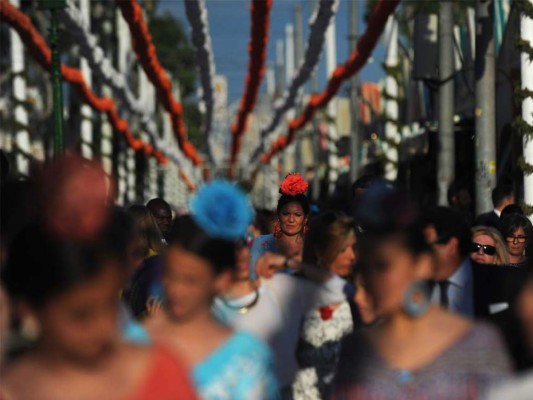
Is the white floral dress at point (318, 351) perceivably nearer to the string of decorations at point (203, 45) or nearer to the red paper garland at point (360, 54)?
the red paper garland at point (360, 54)

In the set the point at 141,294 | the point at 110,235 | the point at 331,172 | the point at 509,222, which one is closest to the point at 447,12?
the point at 509,222

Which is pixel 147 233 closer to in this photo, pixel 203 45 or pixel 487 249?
pixel 487 249

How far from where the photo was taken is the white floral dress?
248 inches

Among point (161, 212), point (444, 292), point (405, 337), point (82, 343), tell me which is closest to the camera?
point (82, 343)

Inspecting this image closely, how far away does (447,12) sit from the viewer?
22.9 metres

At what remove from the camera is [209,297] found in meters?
4.56

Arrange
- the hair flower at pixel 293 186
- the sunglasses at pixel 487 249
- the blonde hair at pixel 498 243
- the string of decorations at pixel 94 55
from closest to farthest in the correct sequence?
the blonde hair at pixel 498 243 < the sunglasses at pixel 487 249 < the hair flower at pixel 293 186 < the string of decorations at pixel 94 55

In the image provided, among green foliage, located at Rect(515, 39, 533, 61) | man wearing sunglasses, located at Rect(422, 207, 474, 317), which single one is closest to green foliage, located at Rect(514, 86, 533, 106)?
green foliage, located at Rect(515, 39, 533, 61)

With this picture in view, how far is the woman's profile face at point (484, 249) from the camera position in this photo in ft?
29.5

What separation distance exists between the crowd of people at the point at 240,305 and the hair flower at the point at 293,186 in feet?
11.7

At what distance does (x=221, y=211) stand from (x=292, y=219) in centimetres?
588

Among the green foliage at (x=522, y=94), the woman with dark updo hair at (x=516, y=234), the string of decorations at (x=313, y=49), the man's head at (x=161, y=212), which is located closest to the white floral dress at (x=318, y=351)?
the woman with dark updo hair at (x=516, y=234)

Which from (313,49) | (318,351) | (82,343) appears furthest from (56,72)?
(82,343)

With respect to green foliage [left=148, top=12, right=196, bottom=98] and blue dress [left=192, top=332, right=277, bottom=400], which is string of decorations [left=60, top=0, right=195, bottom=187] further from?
green foliage [left=148, top=12, right=196, bottom=98]
